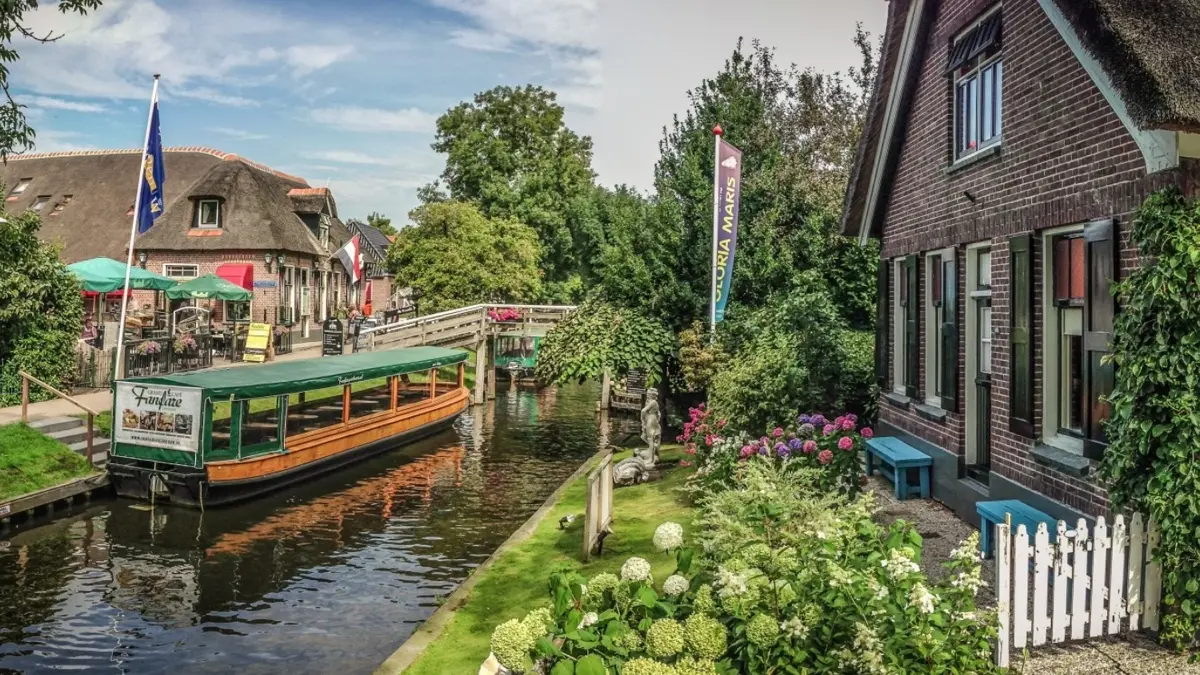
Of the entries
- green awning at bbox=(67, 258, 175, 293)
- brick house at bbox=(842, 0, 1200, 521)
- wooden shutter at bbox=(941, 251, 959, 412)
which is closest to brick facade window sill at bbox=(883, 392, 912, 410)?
brick house at bbox=(842, 0, 1200, 521)

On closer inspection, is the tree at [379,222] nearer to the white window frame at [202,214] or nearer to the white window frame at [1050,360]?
the white window frame at [202,214]

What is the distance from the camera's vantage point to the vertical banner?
789 inches

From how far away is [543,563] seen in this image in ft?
41.4

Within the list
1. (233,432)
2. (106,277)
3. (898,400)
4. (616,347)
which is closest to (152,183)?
(106,277)

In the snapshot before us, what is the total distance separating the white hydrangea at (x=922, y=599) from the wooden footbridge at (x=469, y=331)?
96.7 ft

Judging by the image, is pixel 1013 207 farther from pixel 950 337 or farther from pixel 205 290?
pixel 205 290

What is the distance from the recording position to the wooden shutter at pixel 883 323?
49.0 ft

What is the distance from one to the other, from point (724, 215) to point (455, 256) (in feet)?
85.1

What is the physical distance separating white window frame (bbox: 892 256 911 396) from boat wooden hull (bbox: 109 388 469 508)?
12578 millimetres

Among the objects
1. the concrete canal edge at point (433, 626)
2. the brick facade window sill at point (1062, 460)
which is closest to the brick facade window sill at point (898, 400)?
the brick facade window sill at point (1062, 460)

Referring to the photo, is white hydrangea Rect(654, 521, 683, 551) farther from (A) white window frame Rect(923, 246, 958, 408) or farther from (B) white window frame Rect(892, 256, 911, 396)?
(B) white window frame Rect(892, 256, 911, 396)

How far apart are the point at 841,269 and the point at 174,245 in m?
30.5

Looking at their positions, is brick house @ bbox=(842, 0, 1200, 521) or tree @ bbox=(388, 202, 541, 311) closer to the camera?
brick house @ bbox=(842, 0, 1200, 521)

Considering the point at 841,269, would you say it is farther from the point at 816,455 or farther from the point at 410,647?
the point at 410,647
